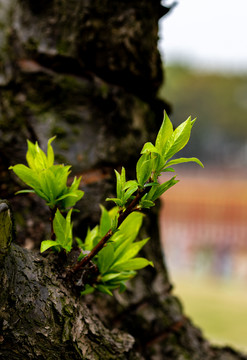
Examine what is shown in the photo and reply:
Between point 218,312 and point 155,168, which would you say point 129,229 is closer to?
point 155,168

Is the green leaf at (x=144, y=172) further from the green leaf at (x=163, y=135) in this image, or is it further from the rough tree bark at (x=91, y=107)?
the rough tree bark at (x=91, y=107)

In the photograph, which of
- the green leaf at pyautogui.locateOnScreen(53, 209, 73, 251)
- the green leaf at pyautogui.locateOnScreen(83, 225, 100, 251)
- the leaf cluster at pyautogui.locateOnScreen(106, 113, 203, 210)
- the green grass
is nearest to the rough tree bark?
the green leaf at pyautogui.locateOnScreen(83, 225, 100, 251)

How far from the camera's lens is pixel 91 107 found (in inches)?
Result: 47.3

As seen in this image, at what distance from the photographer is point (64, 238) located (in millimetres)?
709

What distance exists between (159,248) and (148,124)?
0.38 meters

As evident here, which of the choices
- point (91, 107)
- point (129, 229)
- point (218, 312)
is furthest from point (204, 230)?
point (129, 229)

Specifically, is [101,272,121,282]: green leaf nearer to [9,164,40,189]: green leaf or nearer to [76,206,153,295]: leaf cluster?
[76,206,153,295]: leaf cluster

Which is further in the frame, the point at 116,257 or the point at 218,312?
the point at 218,312

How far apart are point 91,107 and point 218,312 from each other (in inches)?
142

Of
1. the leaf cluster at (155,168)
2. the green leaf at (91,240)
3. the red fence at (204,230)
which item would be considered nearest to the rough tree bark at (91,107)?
the green leaf at (91,240)

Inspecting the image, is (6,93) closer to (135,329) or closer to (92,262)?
(92,262)

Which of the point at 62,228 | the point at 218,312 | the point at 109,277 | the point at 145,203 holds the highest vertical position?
the point at 145,203

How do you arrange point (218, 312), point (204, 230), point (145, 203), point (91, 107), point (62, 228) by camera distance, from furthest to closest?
point (204, 230), point (218, 312), point (91, 107), point (62, 228), point (145, 203)

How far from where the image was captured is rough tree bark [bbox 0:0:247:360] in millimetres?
1139
